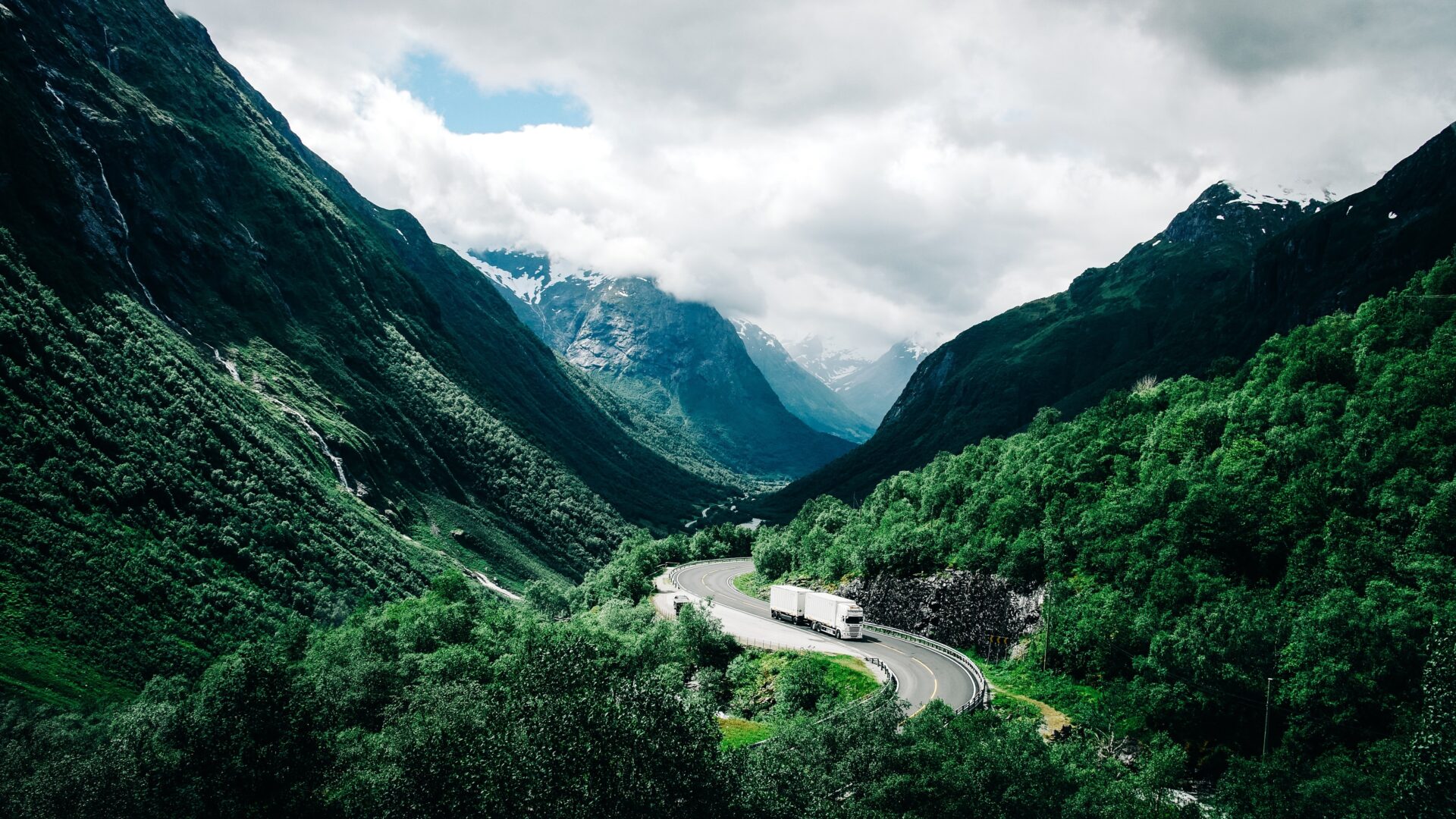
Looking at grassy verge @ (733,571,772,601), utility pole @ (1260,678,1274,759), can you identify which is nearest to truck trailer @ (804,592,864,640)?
grassy verge @ (733,571,772,601)

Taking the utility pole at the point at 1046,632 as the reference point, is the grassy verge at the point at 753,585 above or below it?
below

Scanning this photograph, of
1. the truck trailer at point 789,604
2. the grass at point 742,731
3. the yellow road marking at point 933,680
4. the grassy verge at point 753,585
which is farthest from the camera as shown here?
the grassy verge at point 753,585

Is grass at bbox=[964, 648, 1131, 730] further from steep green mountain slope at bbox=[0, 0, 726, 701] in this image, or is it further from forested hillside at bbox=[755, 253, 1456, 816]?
steep green mountain slope at bbox=[0, 0, 726, 701]

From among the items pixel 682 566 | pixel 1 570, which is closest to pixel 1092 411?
pixel 682 566

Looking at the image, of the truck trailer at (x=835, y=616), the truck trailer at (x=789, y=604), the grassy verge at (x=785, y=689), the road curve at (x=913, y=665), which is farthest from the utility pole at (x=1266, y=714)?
the truck trailer at (x=789, y=604)

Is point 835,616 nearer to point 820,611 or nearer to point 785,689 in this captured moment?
point 820,611

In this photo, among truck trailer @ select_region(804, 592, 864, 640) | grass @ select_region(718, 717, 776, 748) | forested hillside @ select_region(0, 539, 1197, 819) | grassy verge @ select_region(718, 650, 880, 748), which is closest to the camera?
forested hillside @ select_region(0, 539, 1197, 819)

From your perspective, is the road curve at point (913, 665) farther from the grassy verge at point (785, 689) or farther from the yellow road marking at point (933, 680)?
the grassy verge at point (785, 689)
